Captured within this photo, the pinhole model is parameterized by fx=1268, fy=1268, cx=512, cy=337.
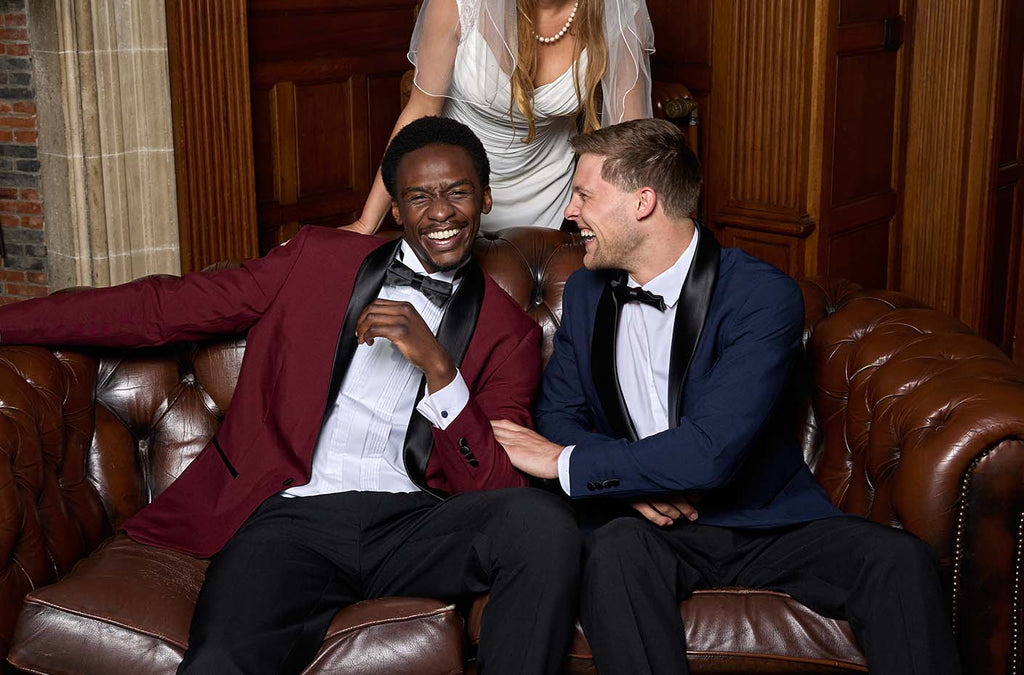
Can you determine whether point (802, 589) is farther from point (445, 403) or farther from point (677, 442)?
point (445, 403)

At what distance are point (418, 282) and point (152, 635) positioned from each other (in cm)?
96

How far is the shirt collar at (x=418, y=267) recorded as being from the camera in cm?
293

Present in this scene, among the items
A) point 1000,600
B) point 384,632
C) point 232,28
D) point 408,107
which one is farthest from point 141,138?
point 1000,600

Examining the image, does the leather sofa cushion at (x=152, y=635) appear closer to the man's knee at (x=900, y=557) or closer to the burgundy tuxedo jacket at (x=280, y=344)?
the burgundy tuxedo jacket at (x=280, y=344)

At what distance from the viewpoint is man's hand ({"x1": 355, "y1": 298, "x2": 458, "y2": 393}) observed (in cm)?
265

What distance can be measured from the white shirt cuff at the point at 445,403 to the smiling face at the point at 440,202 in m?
0.35

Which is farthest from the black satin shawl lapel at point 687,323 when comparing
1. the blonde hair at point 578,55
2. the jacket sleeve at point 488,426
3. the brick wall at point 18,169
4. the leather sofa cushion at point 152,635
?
the brick wall at point 18,169

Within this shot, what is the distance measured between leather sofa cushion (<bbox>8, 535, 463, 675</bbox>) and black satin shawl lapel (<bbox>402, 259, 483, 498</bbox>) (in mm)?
360

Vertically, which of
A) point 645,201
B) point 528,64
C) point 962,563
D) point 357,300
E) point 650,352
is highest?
point 528,64

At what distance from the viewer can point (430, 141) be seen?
2914mm

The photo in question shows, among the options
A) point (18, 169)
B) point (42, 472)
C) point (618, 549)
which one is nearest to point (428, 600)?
point (618, 549)

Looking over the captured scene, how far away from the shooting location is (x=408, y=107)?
3.46 metres

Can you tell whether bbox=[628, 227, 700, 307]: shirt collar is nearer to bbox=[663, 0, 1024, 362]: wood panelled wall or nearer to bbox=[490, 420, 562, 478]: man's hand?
bbox=[490, 420, 562, 478]: man's hand

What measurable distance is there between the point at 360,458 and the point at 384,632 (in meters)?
0.48
